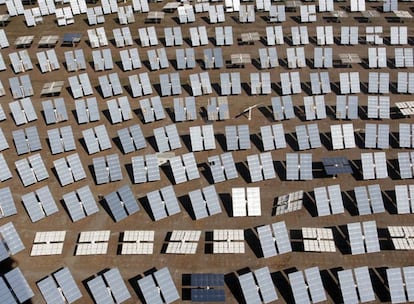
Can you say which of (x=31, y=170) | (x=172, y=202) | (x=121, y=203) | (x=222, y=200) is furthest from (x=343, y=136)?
(x=31, y=170)

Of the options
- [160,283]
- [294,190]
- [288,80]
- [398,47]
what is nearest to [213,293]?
[160,283]

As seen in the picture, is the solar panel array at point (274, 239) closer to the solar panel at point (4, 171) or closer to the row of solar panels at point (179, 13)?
the solar panel at point (4, 171)

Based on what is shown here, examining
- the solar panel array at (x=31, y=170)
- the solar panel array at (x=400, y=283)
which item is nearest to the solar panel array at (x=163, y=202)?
the solar panel array at (x=31, y=170)

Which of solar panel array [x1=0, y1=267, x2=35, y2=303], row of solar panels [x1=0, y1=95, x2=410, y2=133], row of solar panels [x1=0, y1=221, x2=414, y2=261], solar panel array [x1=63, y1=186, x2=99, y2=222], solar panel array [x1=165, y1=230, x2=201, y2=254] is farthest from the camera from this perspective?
row of solar panels [x1=0, y1=95, x2=410, y2=133]

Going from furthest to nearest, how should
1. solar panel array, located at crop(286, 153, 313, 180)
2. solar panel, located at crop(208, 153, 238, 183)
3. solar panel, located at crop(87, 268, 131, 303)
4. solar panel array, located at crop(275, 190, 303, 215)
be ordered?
solar panel, located at crop(208, 153, 238, 183) < solar panel array, located at crop(286, 153, 313, 180) < solar panel array, located at crop(275, 190, 303, 215) < solar panel, located at crop(87, 268, 131, 303)

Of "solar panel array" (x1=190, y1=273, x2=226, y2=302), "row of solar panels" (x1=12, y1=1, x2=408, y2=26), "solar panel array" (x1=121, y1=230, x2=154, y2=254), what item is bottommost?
"solar panel array" (x1=190, y1=273, x2=226, y2=302)

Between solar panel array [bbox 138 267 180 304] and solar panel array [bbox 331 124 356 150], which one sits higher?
solar panel array [bbox 331 124 356 150]

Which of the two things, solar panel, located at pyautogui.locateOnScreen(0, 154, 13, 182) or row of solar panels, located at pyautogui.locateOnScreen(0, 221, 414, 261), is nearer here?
row of solar panels, located at pyautogui.locateOnScreen(0, 221, 414, 261)

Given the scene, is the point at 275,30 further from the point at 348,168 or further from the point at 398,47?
the point at 348,168

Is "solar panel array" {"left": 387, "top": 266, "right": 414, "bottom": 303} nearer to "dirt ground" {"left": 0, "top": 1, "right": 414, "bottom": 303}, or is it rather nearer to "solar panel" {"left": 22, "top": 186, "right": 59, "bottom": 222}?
"dirt ground" {"left": 0, "top": 1, "right": 414, "bottom": 303}

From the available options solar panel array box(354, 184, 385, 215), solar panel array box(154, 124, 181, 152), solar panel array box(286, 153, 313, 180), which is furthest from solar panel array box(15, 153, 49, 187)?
solar panel array box(354, 184, 385, 215)

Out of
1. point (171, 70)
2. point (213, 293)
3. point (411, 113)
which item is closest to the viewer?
point (213, 293)
